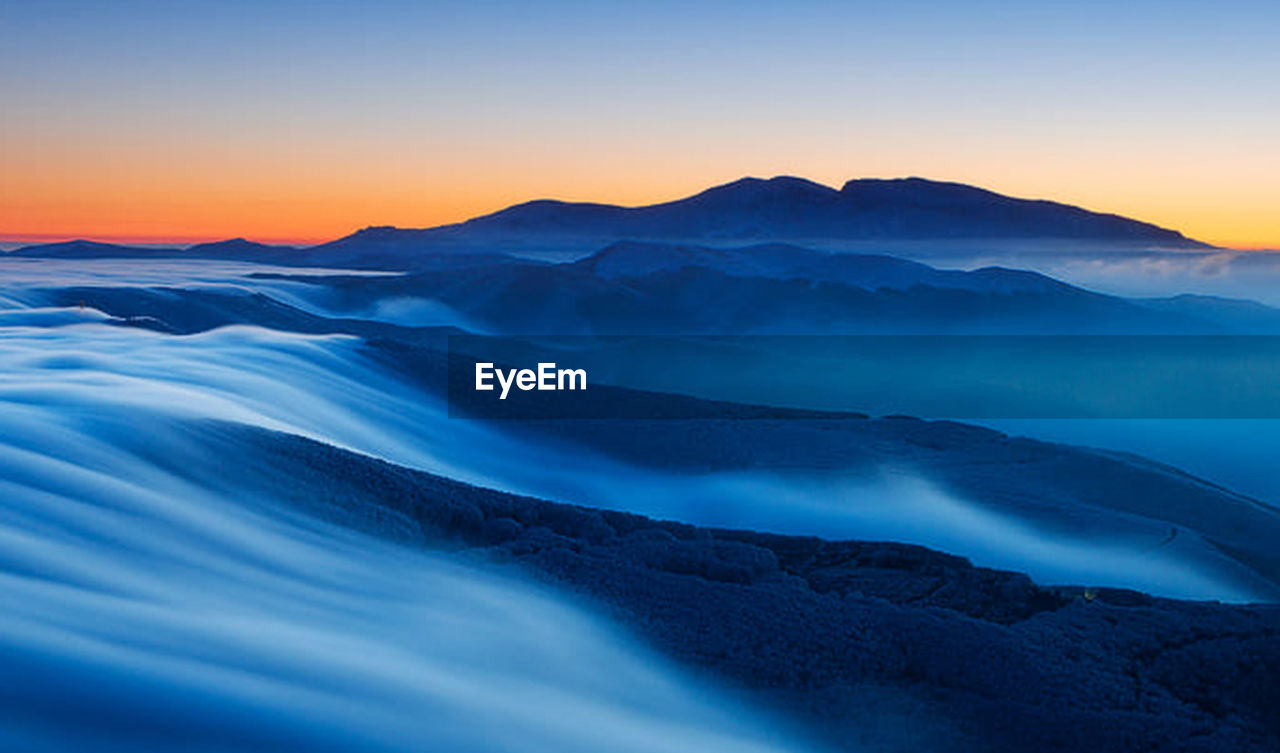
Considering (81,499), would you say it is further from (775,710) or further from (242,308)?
(242,308)

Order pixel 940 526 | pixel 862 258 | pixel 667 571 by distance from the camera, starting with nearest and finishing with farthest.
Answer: pixel 667 571
pixel 940 526
pixel 862 258

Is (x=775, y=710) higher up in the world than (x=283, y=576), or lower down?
lower down

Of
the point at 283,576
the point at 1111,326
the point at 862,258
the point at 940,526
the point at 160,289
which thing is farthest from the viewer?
the point at 862,258

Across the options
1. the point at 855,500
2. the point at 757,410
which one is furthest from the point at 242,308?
the point at 855,500

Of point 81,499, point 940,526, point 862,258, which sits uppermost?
point 862,258

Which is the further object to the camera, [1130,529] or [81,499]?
[1130,529]

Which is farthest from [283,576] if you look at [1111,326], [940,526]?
[1111,326]

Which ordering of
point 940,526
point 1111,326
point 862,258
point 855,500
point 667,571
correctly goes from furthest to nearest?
point 862,258, point 1111,326, point 855,500, point 940,526, point 667,571

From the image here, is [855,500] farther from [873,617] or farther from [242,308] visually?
[242,308]

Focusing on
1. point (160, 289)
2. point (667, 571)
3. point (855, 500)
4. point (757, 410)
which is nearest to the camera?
point (667, 571)
